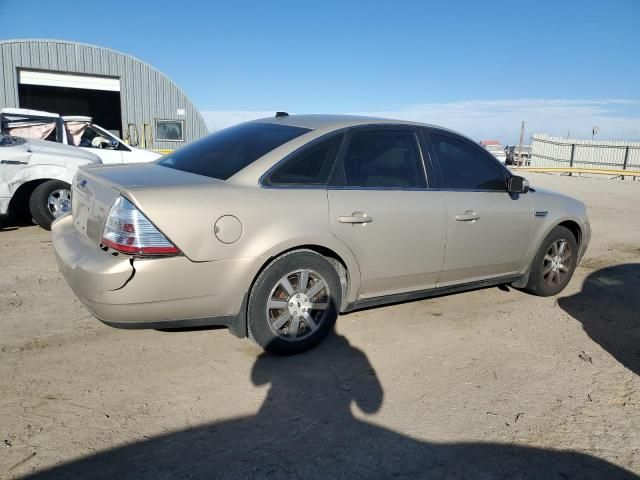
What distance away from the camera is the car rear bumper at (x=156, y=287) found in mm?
2920

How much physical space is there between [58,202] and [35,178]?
0.43 meters

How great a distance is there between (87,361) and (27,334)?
713 mm

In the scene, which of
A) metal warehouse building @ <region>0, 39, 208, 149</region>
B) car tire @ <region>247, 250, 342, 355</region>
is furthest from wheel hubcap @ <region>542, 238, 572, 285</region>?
metal warehouse building @ <region>0, 39, 208, 149</region>

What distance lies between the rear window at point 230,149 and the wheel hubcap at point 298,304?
2.74 ft

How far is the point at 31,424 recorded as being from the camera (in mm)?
2639

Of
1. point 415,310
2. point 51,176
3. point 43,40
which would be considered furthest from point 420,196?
point 43,40

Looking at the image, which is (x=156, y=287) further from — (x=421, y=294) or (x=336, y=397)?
(x=421, y=294)

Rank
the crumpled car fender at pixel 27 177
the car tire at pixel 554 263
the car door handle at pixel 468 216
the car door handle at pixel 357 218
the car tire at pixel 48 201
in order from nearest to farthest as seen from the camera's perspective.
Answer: the car door handle at pixel 357 218 < the car door handle at pixel 468 216 < the car tire at pixel 554 263 < the crumpled car fender at pixel 27 177 < the car tire at pixel 48 201

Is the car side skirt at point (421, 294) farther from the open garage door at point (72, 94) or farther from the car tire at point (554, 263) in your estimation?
the open garage door at point (72, 94)

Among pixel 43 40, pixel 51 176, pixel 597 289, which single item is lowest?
pixel 597 289

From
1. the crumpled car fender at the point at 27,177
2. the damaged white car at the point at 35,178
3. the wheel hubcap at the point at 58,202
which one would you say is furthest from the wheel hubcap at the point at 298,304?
the crumpled car fender at the point at 27,177

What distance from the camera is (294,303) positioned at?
349 centimetres

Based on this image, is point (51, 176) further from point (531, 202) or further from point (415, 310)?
point (531, 202)

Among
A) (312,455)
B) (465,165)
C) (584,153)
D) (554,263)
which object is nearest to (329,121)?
(465,165)
